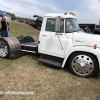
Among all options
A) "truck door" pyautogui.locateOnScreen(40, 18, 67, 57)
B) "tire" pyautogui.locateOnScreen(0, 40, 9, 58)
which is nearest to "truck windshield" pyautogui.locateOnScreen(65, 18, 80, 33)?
"truck door" pyautogui.locateOnScreen(40, 18, 67, 57)

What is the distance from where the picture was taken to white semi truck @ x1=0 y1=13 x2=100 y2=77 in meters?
3.17

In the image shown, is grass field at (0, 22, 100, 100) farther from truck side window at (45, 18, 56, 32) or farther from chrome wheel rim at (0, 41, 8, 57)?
truck side window at (45, 18, 56, 32)

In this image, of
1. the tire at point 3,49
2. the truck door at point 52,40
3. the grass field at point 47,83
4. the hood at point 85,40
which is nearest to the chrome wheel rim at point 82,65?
the grass field at point 47,83

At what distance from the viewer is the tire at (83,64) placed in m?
3.15

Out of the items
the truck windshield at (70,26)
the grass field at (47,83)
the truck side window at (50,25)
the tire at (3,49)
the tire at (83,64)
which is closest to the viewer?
the grass field at (47,83)

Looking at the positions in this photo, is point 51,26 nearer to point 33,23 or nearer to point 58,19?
point 58,19

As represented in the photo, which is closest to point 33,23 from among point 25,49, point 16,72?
point 25,49

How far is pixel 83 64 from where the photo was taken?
324cm

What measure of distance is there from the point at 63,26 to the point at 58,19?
1.48 ft

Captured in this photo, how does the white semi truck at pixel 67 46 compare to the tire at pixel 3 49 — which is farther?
the tire at pixel 3 49

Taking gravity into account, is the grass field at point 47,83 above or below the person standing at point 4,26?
below

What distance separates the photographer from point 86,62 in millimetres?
3189

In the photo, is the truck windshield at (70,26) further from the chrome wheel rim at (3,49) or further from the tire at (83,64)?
the chrome wheel rim at (3,49)

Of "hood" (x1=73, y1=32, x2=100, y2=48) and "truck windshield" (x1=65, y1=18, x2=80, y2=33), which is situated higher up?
"truck windshield" (x1=65, y1=18, x2=80, y2=33)
